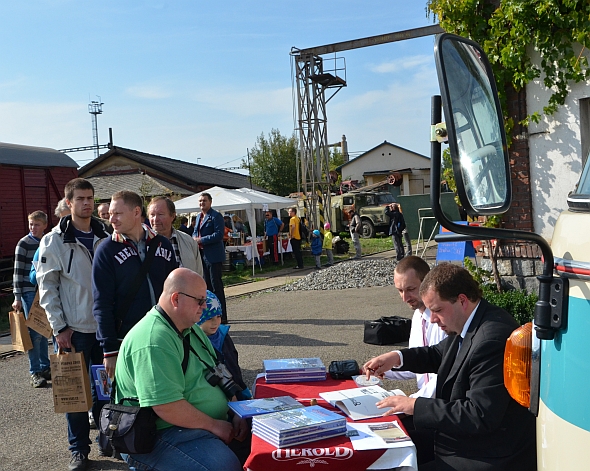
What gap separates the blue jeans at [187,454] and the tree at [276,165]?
43.1 metres

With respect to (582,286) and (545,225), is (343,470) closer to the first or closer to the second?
(582,286)

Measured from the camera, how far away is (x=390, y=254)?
21.9 m

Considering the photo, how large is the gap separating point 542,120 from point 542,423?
679 cm

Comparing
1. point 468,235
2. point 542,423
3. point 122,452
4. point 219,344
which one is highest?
point 468,235

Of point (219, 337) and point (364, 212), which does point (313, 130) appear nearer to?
point (364, 212)

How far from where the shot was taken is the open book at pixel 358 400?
3168mm

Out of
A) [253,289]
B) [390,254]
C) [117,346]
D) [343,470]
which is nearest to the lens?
[343,470]

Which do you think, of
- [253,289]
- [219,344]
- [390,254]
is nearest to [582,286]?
[219,344]

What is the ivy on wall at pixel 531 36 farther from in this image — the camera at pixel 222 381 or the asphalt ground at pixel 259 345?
the camera at pixel 222 381

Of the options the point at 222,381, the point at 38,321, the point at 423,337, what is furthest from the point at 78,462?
the point at 423,337

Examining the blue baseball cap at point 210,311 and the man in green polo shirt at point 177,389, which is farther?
the blue baseball cap at point 210,311

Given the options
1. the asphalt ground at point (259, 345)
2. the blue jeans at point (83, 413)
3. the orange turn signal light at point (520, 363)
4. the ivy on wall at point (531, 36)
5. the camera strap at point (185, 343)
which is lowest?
the asphalt ground at point (259, 345)

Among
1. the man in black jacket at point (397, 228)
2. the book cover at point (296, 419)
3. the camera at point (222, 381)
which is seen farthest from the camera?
the man in black jacket at point (397, 228)

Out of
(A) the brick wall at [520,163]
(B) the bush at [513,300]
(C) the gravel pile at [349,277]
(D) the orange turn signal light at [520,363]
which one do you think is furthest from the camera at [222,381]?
(C) the gravel pile at [349,277]
